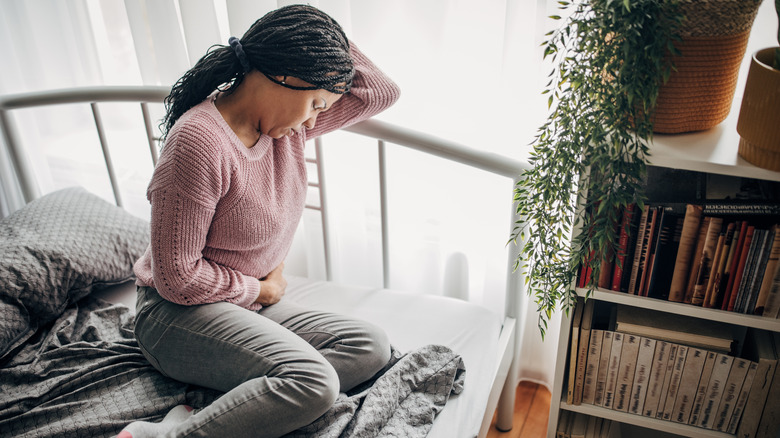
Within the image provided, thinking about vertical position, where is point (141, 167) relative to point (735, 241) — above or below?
below

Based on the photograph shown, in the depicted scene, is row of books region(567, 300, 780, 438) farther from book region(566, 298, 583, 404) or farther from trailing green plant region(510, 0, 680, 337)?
trailing green plant region(510, 0, 680, 337)

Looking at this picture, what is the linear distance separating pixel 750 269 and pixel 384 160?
0.78 meters

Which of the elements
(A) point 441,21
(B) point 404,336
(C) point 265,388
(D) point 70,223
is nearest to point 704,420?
(B) point 404,336

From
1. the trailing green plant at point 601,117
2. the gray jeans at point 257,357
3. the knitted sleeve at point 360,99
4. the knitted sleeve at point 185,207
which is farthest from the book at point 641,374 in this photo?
the knitted sleeve at point 185,207

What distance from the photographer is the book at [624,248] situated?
1.04 m

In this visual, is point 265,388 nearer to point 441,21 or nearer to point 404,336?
point 404,336

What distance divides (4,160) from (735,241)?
2068 millimetres

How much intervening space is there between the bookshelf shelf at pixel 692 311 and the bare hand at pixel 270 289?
619 millimetres

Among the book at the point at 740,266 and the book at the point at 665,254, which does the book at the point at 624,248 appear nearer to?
the book at the point at 665,254

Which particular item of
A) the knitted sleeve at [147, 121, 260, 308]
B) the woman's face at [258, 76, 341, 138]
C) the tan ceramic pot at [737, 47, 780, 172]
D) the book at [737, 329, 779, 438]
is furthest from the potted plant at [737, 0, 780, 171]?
the knitted sleeve at [147, 121, 260, 308]

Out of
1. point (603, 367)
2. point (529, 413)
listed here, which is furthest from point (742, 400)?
point (529, 413)

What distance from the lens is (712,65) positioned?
0.94 m

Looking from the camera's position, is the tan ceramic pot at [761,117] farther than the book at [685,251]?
No

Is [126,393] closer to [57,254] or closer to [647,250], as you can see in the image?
[57,254]
